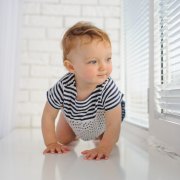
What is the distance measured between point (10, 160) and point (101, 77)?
466 millimetres

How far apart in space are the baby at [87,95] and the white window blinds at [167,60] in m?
0.20

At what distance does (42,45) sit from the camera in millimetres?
1808

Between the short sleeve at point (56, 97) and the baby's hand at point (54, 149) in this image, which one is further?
the short sleeve at point (56, 97)

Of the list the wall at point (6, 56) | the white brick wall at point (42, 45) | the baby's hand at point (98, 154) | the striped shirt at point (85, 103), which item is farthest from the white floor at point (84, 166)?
the white brick wall at point (42, 45)

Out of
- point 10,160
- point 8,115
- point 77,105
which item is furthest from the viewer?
point 8,115

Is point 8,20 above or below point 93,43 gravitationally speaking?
above

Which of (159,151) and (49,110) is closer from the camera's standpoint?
(159,151)

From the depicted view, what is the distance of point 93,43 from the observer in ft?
2.81

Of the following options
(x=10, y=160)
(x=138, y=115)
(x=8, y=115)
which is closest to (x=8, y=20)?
(x=8, y=115)

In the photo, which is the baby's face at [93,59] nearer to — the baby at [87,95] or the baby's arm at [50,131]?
the baby at [87,95]

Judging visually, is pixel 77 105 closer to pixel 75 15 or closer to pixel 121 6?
pixel 75 15

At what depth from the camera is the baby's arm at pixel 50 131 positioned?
0.90 metres

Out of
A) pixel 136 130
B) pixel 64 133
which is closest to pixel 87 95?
pixel 64 133

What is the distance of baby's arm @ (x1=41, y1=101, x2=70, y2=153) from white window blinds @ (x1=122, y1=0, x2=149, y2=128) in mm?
560
